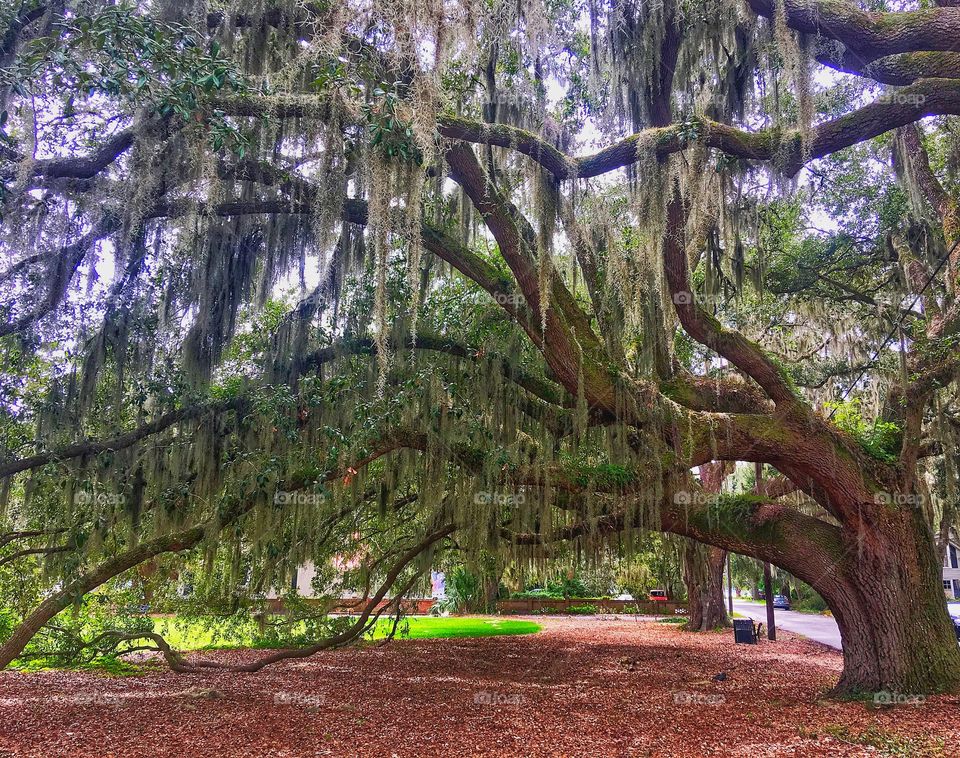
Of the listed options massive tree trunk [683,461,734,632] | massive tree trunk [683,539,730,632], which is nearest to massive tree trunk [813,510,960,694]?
massive tree trunk [683,461,734,632]

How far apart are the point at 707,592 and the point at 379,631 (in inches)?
305

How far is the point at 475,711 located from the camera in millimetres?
6035

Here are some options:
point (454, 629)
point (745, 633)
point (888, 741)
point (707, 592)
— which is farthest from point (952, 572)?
point (888, 741)

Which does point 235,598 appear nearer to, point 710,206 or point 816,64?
point 710,206

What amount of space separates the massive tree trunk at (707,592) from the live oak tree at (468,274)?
6720mm

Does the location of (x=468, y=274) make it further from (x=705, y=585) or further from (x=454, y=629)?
(x=454, y=629)

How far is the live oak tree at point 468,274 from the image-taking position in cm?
449

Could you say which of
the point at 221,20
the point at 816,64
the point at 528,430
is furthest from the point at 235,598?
the point at 816,64

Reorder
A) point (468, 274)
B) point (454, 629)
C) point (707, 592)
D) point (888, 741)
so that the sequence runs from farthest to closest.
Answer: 1. point (454, 629)
2. point (707, 592)
3. point (468, 274)
4. point (888, 741)

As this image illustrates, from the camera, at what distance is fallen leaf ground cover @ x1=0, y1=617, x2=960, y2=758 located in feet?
15.6

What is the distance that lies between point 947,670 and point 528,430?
4.65m

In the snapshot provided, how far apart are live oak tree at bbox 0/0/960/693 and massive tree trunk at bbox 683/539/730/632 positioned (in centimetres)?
672

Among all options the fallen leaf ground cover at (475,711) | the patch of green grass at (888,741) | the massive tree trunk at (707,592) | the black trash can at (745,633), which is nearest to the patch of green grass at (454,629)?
the massive tree trunk at (707,592)

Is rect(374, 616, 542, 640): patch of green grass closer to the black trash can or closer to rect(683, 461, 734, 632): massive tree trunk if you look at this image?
rect(683, 461, 734, 632): massive tree trunk
